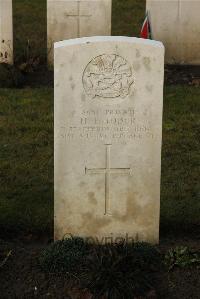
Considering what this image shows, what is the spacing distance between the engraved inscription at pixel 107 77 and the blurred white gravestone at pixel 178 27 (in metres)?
5.90

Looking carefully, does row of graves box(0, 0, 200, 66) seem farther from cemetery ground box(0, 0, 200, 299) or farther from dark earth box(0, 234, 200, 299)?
dark earth box(0, 234, 200, 299)

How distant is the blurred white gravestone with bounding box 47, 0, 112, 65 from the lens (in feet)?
35.5

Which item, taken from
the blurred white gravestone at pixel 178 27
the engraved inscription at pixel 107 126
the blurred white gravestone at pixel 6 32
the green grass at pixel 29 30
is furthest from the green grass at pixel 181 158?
the green grass at pixel 29 30

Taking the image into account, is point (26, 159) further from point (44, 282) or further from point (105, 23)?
point (105, 23)

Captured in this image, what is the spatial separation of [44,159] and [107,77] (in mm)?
2273

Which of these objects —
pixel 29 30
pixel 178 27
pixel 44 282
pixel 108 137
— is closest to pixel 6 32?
pixel 29 30

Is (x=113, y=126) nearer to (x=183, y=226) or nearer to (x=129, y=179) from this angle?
(x=129, y=179)

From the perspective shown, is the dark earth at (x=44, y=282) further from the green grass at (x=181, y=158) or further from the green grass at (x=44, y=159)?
the green grass at (x=181, y=158)

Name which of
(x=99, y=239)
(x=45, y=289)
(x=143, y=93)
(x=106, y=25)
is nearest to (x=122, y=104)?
(x=143, y=93)

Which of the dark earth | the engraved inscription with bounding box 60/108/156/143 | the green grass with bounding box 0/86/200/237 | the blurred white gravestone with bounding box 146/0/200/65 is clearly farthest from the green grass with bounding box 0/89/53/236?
the blurred white gravestone with bounding box 146/0/200/65

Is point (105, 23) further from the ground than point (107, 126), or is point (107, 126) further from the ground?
point (105, 23)

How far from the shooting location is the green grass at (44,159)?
6344 mm

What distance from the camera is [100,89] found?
17.9 feet

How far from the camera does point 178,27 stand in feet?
37.2
